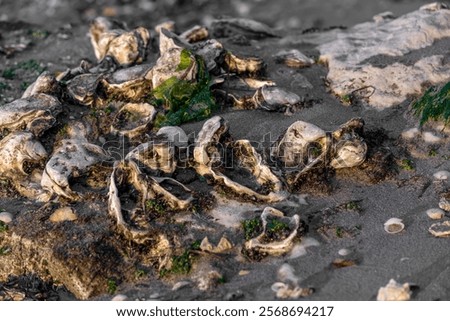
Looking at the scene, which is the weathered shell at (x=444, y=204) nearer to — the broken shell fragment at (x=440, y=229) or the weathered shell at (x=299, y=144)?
the broken shell fragment at (x=440, y=229)

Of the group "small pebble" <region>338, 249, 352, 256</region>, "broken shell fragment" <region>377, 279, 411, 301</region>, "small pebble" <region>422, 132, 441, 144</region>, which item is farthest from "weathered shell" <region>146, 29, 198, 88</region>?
"broken shell fragment" <region>377, 279, 411, 301</region>

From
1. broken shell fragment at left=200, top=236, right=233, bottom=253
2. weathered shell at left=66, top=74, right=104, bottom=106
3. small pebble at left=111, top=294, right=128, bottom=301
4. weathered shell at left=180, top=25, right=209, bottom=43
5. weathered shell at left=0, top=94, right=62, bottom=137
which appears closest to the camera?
small pebble at left=111, top=294, right=128, bottom=301

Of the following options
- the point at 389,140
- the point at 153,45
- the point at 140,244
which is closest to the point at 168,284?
the point at 140,244

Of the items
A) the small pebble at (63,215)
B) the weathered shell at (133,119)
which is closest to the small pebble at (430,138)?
the weathered shell at (133,119)

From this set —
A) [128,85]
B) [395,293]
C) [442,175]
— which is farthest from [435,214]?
[128,85]

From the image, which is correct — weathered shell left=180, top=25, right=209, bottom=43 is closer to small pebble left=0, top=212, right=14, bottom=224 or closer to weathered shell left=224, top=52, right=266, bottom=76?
weathered shell left=224, top=52, right=266, bottom=76

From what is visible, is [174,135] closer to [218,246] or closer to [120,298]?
[218,246]

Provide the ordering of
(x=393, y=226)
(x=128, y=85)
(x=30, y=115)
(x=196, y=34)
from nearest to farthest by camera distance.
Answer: (x=393, y=226)
(x=30, y=115)
(x=128, y=85)
(x=196, y=34)
